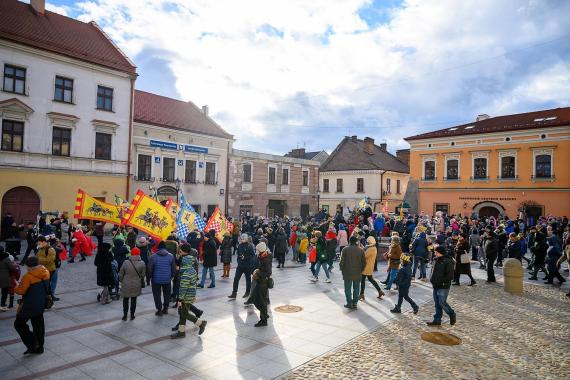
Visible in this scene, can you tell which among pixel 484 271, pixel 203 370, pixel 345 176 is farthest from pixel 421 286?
pixel 345 176

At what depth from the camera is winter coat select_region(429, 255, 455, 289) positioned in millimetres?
8297

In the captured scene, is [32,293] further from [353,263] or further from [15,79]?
[15,79]

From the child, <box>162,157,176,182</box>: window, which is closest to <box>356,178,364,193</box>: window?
<box>162,157,176,182</box>: window

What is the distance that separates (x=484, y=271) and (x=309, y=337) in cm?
1189

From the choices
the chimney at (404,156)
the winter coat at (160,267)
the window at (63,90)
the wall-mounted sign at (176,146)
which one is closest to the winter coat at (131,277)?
the winter coat at (160,267)

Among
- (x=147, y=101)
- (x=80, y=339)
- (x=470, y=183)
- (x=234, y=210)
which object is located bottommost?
(x=80, y=339)

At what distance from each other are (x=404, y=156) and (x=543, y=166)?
77.6 feet

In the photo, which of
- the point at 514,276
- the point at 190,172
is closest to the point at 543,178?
the point at 514,276

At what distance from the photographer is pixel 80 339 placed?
732 centimetres

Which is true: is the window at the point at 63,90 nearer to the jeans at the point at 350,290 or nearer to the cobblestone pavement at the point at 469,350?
the jeans at the point at 350,290

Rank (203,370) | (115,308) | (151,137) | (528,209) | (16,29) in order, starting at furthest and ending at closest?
(528,209) → (151,137) → (16,29) → (115,308) → (203,370)

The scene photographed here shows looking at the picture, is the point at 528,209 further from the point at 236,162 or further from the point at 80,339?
the point at 80,339

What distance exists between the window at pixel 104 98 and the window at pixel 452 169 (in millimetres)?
29854

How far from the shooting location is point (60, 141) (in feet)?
76.0
